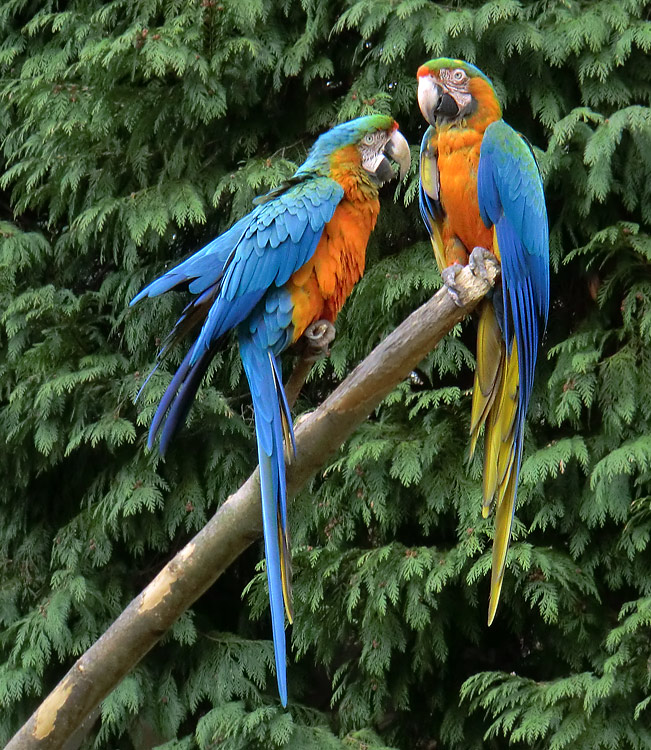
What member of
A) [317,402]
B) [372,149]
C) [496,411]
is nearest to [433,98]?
[372,149]

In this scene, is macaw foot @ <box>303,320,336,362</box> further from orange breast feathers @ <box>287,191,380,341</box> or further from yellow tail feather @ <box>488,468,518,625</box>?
yellow tail feather @ <box>488,468,518,625</box>

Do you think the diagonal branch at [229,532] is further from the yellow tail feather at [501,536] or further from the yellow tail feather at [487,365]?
the yellow tail feather at [501,536]

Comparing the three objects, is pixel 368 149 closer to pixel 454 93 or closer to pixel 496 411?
pixel 454 93

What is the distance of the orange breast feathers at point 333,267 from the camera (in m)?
1.78

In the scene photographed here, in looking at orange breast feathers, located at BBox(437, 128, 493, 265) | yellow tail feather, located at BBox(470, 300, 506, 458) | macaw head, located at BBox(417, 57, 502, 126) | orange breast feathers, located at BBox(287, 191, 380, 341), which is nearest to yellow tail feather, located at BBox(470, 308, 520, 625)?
yellow tail feather, located at BBox(470, 300, 506, 458)

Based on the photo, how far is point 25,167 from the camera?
2.94 m

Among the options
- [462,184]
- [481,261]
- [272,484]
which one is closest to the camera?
[272,484]

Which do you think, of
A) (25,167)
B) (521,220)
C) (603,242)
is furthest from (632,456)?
(25,167)

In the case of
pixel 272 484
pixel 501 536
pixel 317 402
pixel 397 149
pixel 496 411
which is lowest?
pixel 317 402

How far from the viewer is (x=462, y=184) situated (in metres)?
1.82

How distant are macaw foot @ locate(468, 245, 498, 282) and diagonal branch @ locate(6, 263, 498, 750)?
11 mm

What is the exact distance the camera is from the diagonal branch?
61.9 inches

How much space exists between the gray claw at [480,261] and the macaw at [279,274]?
0.23 m

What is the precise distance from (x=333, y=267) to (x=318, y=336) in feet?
0.44
